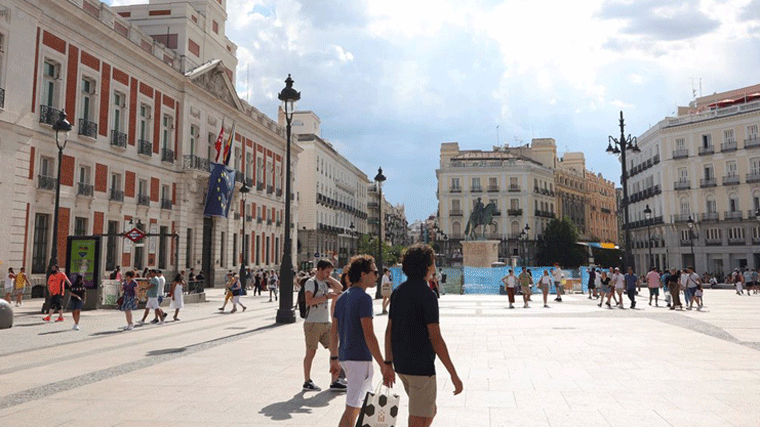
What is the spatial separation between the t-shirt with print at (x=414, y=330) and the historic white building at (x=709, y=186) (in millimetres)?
54968

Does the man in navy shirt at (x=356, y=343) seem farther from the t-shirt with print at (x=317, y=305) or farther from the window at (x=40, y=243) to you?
the window at (x=40, y=243)

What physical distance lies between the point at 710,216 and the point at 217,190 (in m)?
49.5

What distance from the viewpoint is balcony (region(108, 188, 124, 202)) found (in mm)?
29495

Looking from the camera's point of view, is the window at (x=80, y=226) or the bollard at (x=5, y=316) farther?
the window at (x=80, y=226)

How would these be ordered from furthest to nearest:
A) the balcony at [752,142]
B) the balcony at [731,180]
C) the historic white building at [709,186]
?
the balcony at [731,180]
the historic white building at [709,186]
the balcony at [752,142]

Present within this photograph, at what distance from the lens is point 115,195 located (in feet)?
97.8

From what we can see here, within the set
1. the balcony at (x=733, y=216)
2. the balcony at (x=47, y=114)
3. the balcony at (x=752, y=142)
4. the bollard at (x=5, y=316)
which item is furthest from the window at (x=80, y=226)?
the balcony at (x=752, y=142)

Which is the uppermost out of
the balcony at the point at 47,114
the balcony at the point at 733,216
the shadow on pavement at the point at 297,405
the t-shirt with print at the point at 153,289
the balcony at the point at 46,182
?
the balcony at the point at 47,114

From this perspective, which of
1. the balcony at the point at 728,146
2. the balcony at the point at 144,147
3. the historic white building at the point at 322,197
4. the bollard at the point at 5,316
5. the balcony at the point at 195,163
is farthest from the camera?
the historic white building at the point at 322,197

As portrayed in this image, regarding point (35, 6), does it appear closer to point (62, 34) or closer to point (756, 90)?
point (62, 34)

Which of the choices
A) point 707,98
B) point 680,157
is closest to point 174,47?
point 680,157

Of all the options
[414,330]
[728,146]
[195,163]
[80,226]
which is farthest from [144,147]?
[728,146]

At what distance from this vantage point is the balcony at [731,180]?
5591 cm

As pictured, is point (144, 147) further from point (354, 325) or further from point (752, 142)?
point (752, 142)
